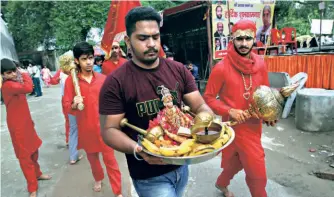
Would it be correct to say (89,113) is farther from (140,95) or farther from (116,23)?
(140,95)

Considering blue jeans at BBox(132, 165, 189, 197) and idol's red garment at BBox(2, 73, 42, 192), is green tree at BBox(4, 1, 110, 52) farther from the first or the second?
blue jeans at BBox(132, 165, 189, 197)

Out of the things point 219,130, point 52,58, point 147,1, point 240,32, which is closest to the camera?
point 219,130

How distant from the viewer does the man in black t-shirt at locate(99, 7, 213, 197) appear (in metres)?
1.72

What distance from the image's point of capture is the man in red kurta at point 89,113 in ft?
11.0

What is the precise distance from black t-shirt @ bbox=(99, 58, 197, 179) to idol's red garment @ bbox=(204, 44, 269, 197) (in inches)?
41.9

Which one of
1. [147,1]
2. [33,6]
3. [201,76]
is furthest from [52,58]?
[201,76]

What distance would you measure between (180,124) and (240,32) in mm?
1569

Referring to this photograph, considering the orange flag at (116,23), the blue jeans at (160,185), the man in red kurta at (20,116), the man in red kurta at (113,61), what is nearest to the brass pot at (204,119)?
the blue jeans at (160,185)

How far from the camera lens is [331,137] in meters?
5.05

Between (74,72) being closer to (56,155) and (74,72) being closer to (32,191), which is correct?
(32,191)

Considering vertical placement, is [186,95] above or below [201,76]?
above

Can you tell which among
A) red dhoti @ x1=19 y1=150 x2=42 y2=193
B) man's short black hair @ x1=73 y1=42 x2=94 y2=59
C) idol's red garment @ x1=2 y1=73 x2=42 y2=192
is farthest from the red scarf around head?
red dhoti @ x1=19 y1=150 x2=42 y2=193

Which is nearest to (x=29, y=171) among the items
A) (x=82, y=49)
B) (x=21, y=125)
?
(x=21, y=125)

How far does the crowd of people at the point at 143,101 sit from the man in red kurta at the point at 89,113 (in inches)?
0.5
